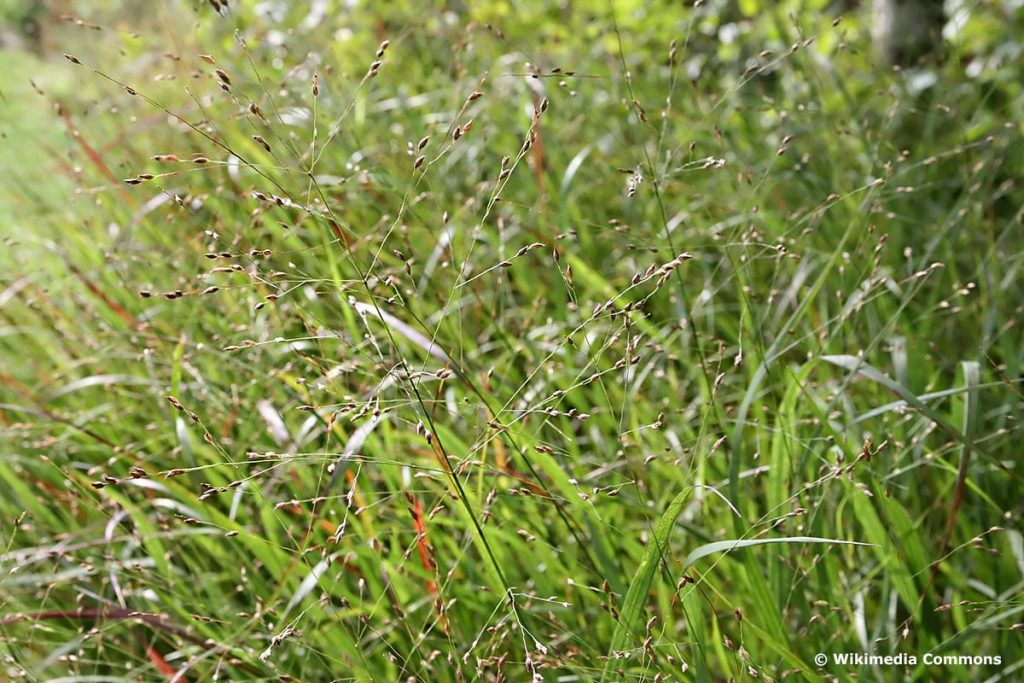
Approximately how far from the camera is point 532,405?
159 centimetres

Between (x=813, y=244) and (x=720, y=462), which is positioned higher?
(x=813, y=244)

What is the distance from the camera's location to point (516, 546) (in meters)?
1.49

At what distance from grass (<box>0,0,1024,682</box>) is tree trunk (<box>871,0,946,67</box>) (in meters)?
0.12

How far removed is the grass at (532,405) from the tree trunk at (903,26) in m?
0.12

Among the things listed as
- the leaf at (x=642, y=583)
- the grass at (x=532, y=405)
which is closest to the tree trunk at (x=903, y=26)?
the grass at (x=532, y=405)

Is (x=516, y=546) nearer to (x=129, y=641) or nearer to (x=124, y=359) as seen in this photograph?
(x=129, y=641)

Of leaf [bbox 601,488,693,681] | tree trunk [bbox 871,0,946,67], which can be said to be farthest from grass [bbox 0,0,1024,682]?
A: tree trunk [bbox 871,0,946,67]

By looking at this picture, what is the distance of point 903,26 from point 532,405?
2.33m

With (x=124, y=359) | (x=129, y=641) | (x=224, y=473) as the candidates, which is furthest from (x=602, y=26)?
(x=129, y=641)

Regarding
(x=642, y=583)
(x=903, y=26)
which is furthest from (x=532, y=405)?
(x=903, y=26)

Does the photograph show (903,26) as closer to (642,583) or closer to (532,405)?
(532,405)

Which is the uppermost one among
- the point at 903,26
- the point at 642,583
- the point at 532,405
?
the point at 903,26

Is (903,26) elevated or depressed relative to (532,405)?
elevated

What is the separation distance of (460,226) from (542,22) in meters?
1.63
